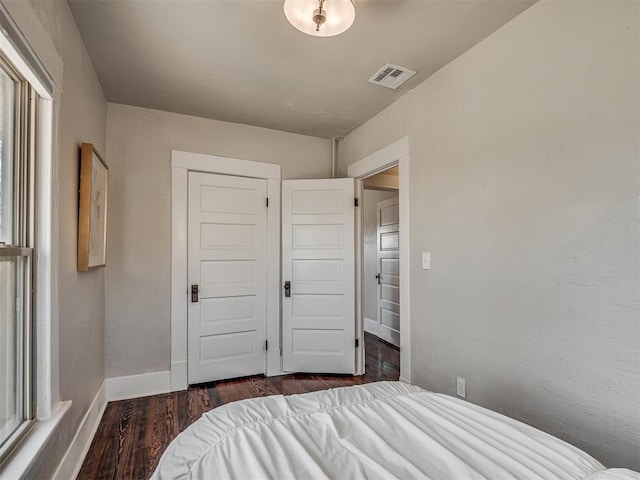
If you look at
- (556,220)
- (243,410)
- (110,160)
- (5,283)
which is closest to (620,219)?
(556,220)

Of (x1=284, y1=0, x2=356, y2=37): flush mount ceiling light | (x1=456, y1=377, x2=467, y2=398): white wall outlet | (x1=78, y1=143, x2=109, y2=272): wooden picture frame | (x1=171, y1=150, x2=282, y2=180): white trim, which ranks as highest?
(x1=284, y1=0, x2=356, y2=37): flush mount ceiling light

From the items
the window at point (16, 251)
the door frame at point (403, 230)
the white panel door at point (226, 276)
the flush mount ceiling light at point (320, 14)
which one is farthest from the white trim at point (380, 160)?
the window at point (16, 251)

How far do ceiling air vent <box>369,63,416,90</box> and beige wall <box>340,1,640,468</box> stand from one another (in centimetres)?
19

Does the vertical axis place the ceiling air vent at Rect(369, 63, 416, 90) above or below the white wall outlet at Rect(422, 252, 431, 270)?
above

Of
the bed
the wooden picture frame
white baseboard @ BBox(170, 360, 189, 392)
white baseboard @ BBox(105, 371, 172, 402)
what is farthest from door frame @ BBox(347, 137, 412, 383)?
the wooden picture frame

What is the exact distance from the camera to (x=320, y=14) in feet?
5.04

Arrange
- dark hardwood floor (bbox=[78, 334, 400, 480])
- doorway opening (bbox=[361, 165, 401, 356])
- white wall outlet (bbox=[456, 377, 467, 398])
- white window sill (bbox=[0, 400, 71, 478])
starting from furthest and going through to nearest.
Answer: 1. doorway opening (bbox=[361, 165, 401, 356])
2. white wall outlet (bbox=[456, 377, 467, 398])
3. dark hardwood floor (bbox=[78, 334, 400, 480])
4. white window sill (bbox=[0, 400, 71, 478])

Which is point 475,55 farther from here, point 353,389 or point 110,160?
point 110,160

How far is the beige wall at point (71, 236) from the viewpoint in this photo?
62.4 inches

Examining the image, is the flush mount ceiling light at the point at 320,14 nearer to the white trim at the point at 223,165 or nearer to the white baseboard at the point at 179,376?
the white trim at the point at 223,165

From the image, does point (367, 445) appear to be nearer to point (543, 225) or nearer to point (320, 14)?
point (543, 225)

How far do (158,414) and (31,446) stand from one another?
135 centimetres

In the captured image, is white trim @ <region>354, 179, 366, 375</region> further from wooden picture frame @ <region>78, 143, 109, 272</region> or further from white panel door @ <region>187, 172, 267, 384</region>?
wooden picture frame @ <region>78, 143, 109, 272</region>

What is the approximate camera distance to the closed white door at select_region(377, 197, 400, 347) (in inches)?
181
